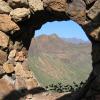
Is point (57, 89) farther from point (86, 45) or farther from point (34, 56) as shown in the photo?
point (86, 45)

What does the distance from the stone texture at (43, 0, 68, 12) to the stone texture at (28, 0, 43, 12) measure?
0.37 ft

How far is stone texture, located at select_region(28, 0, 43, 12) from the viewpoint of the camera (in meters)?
7.27

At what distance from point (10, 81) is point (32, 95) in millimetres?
610

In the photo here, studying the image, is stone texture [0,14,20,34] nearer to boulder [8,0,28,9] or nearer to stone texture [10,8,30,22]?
stone texture [10,8,30,22]

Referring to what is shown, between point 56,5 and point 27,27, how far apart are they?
1.31 metres

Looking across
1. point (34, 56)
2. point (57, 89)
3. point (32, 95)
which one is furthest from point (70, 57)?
point (32, 95)

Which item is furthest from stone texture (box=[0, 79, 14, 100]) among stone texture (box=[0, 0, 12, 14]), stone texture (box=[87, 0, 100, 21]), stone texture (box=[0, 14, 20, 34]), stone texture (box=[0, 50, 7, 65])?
stone texture (box=[87, 0, 100, 21])

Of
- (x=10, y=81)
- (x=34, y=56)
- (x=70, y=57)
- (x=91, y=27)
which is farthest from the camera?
(x=70, y=57)

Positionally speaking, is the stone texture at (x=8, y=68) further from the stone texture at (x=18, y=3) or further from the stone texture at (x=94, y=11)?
the stone texture at (x=94, y=11)

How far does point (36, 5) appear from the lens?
7.30 m

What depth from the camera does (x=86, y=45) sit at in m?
30.4

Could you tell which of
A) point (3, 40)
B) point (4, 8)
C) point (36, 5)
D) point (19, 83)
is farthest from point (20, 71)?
point (36, 5)

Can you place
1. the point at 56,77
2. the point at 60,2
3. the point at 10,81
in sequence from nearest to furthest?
the point at 60,2
the point at 10,81
the point at 56,77

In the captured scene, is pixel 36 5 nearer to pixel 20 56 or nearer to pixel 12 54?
pixel 12 54
